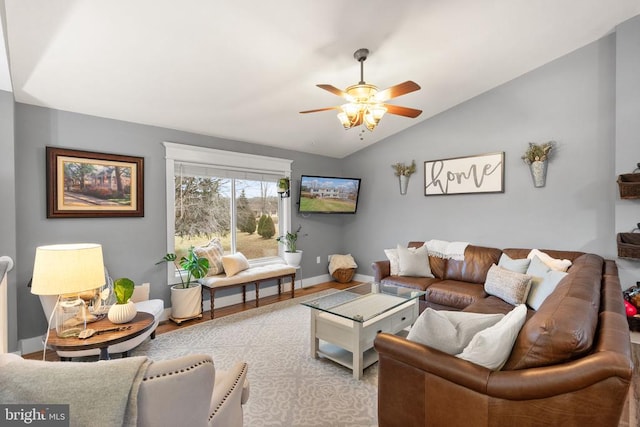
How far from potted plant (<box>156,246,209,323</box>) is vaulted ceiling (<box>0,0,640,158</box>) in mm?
1685

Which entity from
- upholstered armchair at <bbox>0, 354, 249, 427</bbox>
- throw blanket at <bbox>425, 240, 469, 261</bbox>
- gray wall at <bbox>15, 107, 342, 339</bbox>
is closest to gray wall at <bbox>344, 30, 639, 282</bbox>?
throw blanket at <bbox>425, 240, 469, 261</bbox>

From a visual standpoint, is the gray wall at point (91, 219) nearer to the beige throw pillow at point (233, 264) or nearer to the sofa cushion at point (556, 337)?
the beige throw pillow at point (233, 264)

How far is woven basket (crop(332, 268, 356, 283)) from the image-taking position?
5.45 metres

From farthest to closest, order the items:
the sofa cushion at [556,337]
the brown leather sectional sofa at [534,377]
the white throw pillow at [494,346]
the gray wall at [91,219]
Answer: the gray wall at [91,219]
the white throw pillow at [494,346]
the sofa cushion at [556,337]
the brown leather sectional sofa at [534,377]

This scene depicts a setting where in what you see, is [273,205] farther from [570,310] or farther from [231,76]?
[570,310]

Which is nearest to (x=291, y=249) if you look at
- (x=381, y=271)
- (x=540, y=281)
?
(x=381, y=271)

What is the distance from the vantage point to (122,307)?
2.15m

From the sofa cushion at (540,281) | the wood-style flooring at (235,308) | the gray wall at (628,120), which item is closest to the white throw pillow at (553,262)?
the sofa cushion at (540,281)

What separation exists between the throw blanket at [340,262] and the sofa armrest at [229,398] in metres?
3.99

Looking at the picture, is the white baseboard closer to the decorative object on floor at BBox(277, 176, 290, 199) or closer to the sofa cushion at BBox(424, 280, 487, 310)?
the decorative object on floor at BBox(277, 176, 290, 199)

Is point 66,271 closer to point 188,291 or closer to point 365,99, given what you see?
point 188,291

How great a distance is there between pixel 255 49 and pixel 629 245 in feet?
13.5

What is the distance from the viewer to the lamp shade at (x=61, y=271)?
5.57 ft

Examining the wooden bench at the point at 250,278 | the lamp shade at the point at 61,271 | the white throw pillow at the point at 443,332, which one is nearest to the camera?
the white throw pillow at the point at 443,332
